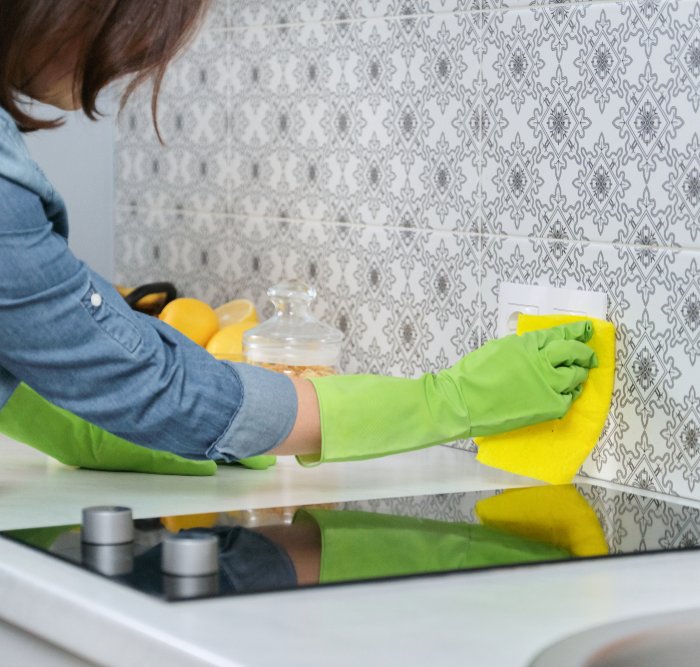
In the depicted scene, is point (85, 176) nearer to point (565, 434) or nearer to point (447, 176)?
point (447, 176)

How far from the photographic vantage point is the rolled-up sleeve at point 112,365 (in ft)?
2.94

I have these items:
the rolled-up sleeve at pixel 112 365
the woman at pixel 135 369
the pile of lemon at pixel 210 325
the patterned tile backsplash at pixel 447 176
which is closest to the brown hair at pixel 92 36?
the woman at pixel 135 369

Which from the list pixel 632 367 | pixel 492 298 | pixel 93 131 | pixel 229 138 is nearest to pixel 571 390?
pixel 632 367

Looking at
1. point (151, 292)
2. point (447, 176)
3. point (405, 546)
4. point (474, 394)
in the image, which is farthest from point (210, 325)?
point (405, 546)

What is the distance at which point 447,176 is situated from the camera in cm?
134

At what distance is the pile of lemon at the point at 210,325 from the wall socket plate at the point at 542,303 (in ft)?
1.06

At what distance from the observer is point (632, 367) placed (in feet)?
3.77

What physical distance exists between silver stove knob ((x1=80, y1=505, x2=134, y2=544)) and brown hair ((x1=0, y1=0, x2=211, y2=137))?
35 centimetres

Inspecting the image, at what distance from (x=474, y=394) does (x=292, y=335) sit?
1.06 feet

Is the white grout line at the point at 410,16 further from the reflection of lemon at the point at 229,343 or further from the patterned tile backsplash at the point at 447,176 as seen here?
the reflection of lemon at the point at 229,343

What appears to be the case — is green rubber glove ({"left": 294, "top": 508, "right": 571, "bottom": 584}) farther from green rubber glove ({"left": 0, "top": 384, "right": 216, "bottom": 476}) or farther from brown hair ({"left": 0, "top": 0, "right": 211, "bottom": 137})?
brown hair ({"left": 0, "top": 0, "right": 211, "bottom": 137})

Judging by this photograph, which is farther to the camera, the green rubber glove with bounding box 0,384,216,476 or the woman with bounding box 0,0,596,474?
the green rubber glove with bounding box 0,384,216,476

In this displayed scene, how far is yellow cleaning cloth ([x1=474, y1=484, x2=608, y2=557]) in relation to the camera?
3.03 ft

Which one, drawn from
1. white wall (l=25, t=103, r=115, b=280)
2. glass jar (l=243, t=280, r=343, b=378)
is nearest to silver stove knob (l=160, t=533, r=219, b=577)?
glass jar (l=243, t=280, r=343, b=378)
